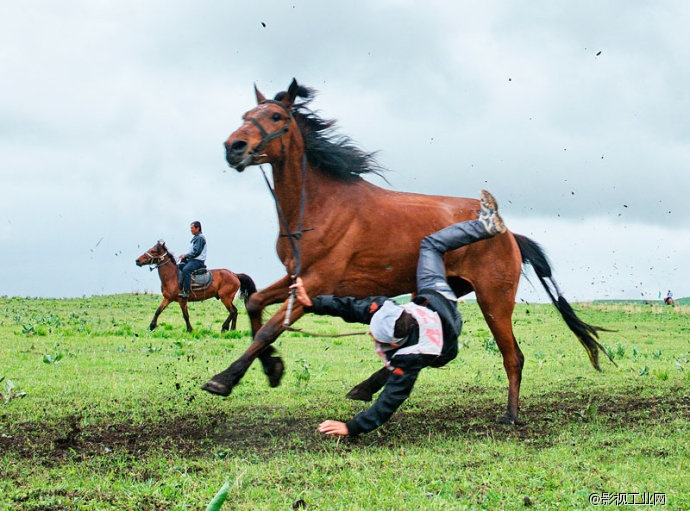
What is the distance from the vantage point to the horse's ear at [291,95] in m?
6.97

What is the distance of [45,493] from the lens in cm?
477

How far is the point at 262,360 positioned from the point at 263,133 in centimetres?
204

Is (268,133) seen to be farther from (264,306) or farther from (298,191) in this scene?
(264,306)

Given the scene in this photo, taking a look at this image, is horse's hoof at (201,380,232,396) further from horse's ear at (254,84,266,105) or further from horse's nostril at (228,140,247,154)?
horse's ear at (254,84,266,105)

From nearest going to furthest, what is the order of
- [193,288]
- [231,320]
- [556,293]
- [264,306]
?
[264,306] < [556,293] < [231,320] < [193,288]

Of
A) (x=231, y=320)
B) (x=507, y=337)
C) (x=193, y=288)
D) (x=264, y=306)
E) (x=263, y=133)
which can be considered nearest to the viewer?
(x=263, y=133)

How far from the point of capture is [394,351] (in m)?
6.00

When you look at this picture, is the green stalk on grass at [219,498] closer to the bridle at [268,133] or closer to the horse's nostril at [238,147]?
the horse's nostril at [238,147]

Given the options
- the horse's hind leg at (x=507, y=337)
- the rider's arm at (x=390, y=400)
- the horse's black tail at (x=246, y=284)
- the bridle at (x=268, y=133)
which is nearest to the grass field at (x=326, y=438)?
the rider's arm at (x=390, y=400)

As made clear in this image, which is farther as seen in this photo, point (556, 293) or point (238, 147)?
point (556, 293)

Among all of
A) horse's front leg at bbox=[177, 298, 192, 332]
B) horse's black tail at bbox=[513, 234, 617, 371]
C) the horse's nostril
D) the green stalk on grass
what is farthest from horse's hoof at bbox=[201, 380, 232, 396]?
horse's front leg at bbox=[177, 298, 192, 332]

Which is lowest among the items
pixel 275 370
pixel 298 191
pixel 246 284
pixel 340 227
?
pixel 275 370

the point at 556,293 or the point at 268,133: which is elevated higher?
the point at 268,133

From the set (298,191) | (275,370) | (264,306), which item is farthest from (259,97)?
(275,370)
